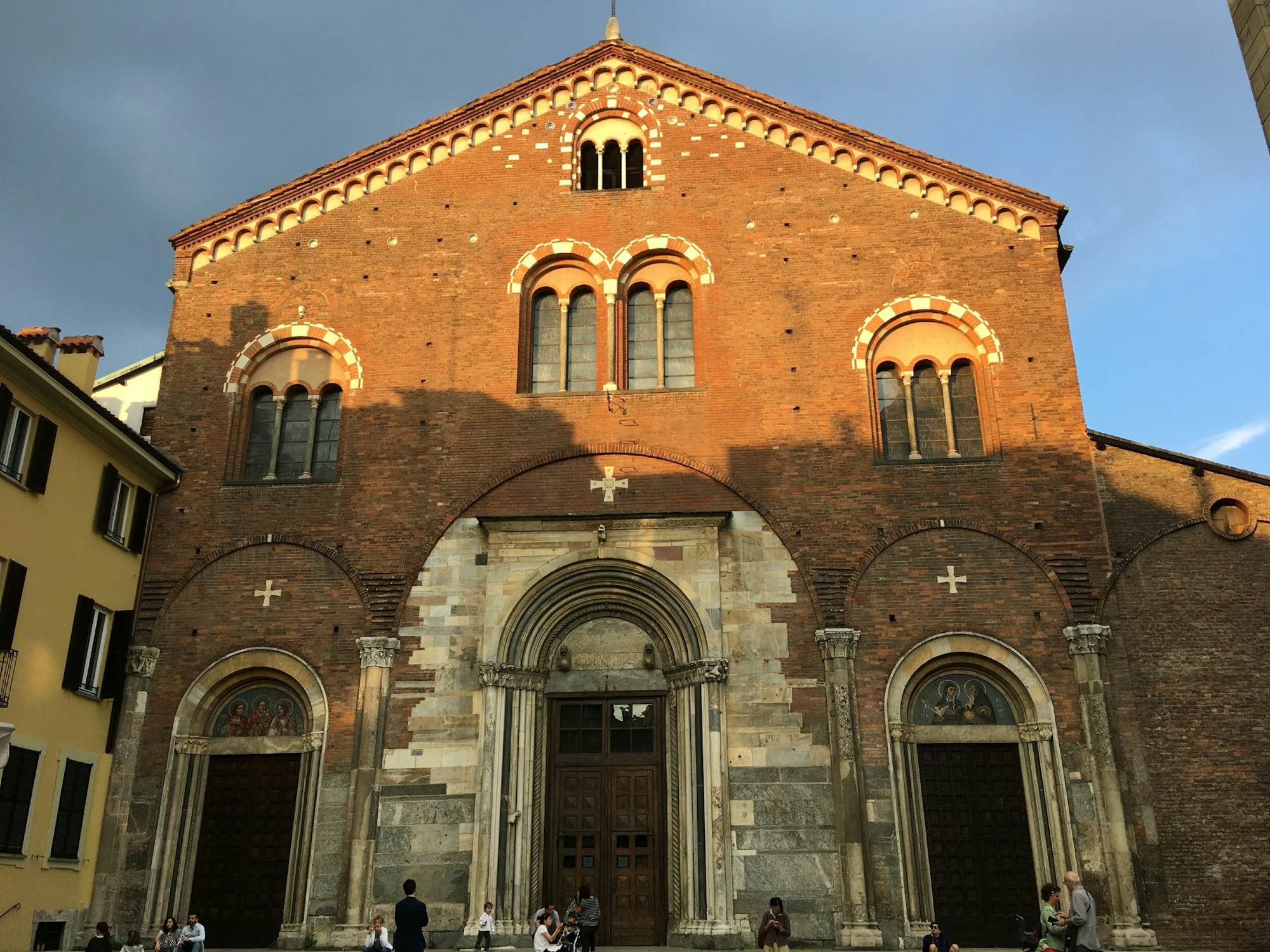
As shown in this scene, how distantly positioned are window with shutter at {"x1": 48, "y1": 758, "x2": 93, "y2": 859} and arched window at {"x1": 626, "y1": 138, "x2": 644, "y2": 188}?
554 inches

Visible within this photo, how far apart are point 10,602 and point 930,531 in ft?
46.1

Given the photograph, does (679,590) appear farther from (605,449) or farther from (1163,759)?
(1163,759)

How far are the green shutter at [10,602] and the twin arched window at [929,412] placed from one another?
540 inches

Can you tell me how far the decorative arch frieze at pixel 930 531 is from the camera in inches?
712

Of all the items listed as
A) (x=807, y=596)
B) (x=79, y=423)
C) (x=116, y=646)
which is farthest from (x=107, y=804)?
(x=807, y=596)

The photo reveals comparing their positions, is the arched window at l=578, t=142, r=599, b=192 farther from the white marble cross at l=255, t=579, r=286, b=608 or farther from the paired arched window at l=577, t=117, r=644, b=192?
the white marble cross at l=255, t=579, r=286, b=608

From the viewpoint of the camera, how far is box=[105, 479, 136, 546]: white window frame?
18594 mm

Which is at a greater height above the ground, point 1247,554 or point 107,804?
point 1247,554

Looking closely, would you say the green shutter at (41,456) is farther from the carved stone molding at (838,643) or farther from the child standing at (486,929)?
the carved stone molding at (838,643)

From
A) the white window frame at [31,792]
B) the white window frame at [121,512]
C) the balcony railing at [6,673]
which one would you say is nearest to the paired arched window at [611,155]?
the white window frame at [121,512]

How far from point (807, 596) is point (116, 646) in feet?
37.4

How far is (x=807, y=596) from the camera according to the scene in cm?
1833

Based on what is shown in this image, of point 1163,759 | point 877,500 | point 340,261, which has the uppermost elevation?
point 340,261

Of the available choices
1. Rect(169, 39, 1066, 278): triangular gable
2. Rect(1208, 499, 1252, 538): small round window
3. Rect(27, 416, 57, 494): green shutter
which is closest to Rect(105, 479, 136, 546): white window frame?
Rect(27, 416, 57, 494): green shutter
